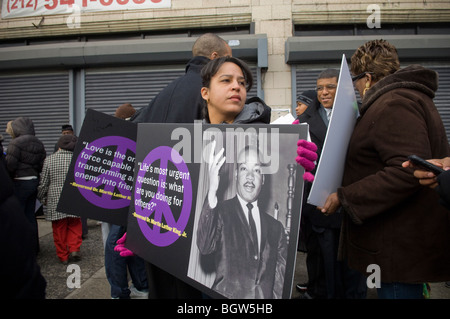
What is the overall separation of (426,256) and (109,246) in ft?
8.98

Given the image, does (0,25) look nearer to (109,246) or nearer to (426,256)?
(109,246)

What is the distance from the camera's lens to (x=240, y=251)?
1301 mm

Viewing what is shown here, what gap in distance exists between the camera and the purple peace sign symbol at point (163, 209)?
1511mm

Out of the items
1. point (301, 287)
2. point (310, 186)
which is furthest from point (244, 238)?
point (301, 287)

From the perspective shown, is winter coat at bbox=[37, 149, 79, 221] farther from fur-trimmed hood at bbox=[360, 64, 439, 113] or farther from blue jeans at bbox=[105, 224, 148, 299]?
fur-trimmed hood at bbox=[360, 64, 439, 113]

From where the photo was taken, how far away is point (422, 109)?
1679mm

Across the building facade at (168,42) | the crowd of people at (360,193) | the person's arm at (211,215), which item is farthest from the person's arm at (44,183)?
the person's arm at (211,215)

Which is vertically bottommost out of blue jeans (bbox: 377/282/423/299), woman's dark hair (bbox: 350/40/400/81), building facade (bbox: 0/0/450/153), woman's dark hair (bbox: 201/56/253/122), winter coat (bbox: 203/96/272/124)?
blue jeans (bbox: 377/282/423/299)

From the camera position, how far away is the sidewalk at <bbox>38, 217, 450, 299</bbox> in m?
3.59

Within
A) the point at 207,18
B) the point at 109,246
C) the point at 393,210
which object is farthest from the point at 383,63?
the point at 207,18

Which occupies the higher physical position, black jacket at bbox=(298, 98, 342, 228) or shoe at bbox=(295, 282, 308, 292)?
black jacket at bbox=(298, 98, 342, 228)

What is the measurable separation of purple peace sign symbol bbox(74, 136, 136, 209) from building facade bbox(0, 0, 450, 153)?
219 inches

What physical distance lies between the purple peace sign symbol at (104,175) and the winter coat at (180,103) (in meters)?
0.28

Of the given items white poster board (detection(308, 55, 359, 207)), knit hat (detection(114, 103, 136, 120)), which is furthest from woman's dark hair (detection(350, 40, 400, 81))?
knit hat (detection(114, 103, 136, 120))
